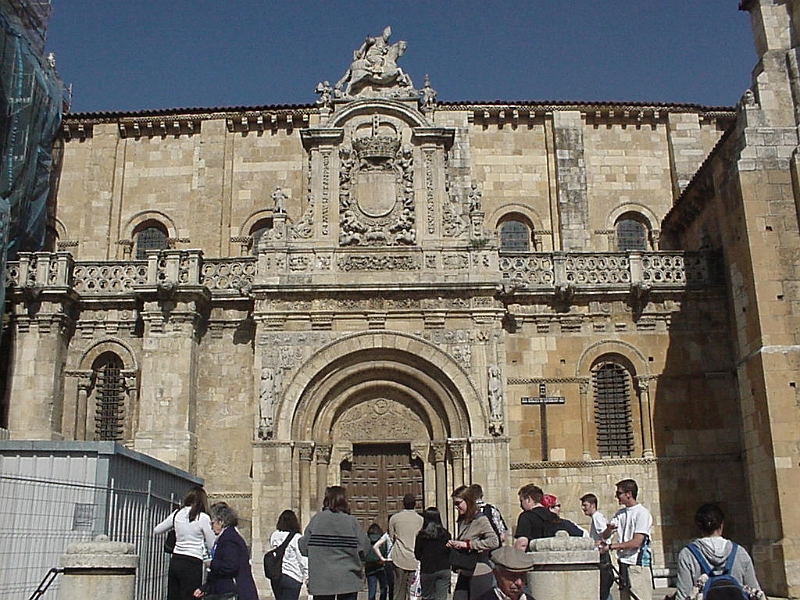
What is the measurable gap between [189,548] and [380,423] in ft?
35.5

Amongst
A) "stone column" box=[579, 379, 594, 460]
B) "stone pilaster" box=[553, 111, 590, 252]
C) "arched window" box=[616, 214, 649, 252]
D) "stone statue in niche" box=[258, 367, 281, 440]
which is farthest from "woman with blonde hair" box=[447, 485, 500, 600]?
"arched window" box=[616, 214, 649, 252]

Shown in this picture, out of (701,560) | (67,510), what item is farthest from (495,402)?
(701,560)

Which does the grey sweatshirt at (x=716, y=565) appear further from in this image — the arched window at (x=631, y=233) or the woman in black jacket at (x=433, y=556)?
the arched window at (x=631, y=233)

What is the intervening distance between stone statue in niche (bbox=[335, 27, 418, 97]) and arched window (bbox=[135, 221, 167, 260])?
8148 mm

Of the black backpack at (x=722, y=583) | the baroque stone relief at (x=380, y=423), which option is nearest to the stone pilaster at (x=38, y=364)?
the baroque stone relief at (x=380, y=423)

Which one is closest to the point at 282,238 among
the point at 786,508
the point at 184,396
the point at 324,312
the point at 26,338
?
the point at 324,312

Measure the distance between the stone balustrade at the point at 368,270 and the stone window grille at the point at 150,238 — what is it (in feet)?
16.9

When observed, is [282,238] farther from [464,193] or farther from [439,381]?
[464,193]

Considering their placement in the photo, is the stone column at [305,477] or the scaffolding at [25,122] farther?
the scaffolding at [25,122]

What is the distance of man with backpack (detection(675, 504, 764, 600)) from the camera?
7.00 metres

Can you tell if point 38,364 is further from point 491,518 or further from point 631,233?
point 631,233

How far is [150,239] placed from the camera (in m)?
28.2

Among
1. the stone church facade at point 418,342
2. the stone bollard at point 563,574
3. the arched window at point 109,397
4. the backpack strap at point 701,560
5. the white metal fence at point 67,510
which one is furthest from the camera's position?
the arched window at point 109,397

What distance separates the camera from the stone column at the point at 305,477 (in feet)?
67.2
